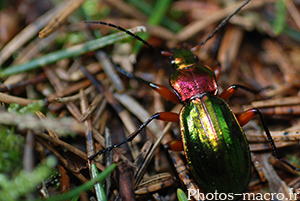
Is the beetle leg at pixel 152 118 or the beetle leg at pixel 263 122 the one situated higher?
the beetle leg at pixel 152 118

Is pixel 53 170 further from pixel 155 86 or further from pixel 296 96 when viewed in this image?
pixel 296 96

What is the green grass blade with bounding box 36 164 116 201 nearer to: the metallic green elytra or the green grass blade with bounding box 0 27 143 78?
the metallic green elytra

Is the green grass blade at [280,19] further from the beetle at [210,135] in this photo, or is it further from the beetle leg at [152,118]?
the beetle leg at [152,118]

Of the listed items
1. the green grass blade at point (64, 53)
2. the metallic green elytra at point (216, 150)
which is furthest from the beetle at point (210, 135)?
the green grass blade at point (64, 53)

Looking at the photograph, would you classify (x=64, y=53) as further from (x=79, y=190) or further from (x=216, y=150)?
(x=216, y=150)

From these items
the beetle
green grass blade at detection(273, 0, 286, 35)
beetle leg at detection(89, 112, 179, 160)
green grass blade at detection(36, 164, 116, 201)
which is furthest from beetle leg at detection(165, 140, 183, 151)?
green grass blade at detection(273, 0, 286, 35)

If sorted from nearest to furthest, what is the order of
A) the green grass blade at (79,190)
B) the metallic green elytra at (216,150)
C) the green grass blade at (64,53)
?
the green grass blade at (79,190), the metallic green elytra at (216,150), the green grass blade at (64,53)

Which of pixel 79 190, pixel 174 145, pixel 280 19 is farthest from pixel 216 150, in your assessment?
pixel 280 19

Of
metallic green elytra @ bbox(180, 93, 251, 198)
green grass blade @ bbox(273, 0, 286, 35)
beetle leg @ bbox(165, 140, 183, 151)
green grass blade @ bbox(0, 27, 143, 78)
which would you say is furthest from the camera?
green grass blade @ bbox(273, 0, 286, 35)
